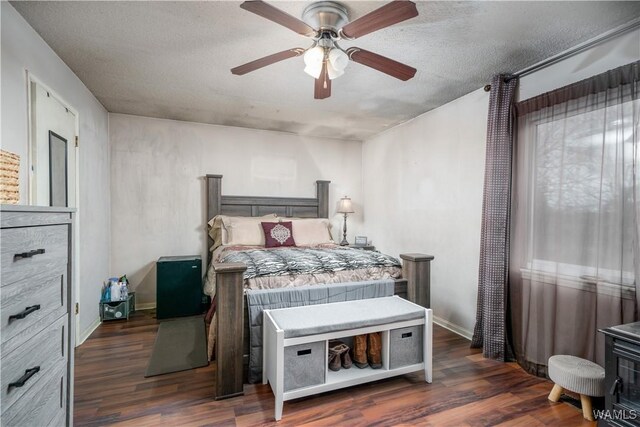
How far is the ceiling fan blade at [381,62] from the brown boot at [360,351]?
73.7 inches

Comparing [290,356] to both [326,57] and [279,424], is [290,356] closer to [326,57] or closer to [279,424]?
[279,424]

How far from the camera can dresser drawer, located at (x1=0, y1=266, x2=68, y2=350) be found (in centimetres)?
98

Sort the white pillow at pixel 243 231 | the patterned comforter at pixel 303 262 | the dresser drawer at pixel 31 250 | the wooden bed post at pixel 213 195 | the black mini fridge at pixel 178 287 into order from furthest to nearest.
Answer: the wooden bed post at pixel 213 195, the white pillow at pixel 243 231, the black mini fridge at pixel 178 287, the patterned comforter at pixel 303 262, the dresser drawer at pixel 31 250

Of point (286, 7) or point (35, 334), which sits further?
point (286, 7)

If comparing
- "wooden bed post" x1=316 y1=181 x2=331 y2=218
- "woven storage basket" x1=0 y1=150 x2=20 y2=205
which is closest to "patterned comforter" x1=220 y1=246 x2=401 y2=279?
"woven storage basket" x1=0 y1=150 x2=20 y2=205

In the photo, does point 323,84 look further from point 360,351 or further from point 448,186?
point 448,186

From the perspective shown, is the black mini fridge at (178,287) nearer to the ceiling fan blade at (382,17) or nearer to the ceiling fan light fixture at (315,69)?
the ceiling fan light fixture at (315,69)

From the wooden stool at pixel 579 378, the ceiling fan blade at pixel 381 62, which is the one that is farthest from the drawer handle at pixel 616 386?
the ceiling fan blade at pixel 381 62

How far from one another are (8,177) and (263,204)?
10.3ft

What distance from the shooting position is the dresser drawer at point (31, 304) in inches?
38.7

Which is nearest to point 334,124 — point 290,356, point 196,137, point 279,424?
point 196,137

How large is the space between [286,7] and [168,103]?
2192 millimetres

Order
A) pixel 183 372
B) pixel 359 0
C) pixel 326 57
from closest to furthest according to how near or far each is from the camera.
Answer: pixel 359 0 → pixel 326 57 → pixel 183 372

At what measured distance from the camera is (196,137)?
4.08m
